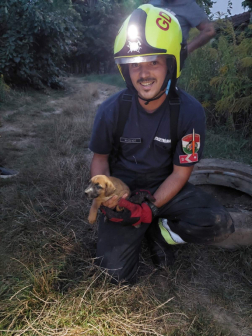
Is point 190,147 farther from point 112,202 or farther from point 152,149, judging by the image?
point 112,202

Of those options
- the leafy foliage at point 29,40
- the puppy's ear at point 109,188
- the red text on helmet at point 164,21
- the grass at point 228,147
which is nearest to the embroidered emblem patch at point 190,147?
the puppy's ear at point 109,188

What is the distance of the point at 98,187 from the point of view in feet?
5.89

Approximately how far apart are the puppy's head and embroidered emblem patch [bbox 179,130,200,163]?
658 millimetres

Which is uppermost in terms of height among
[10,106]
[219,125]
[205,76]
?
[205,76]

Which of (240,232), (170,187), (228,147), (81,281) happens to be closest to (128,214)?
(170,187)

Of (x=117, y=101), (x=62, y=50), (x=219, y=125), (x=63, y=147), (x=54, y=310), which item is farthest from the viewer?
(x=62, y=50)

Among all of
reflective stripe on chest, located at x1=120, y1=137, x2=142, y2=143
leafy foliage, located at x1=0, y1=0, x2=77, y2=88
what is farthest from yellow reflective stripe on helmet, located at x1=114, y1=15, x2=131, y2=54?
leafy foliage, located at x1=0, y1=0, x2=77, y2=88

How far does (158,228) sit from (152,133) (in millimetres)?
790

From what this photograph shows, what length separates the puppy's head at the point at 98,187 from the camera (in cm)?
177

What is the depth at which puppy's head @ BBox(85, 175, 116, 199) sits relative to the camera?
1.77 meters

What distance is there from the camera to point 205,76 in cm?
523

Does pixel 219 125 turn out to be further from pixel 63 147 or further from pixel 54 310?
pixel 54 310

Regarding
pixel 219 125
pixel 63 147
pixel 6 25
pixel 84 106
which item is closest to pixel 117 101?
pixel 63 147

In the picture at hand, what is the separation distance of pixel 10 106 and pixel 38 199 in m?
5.33
